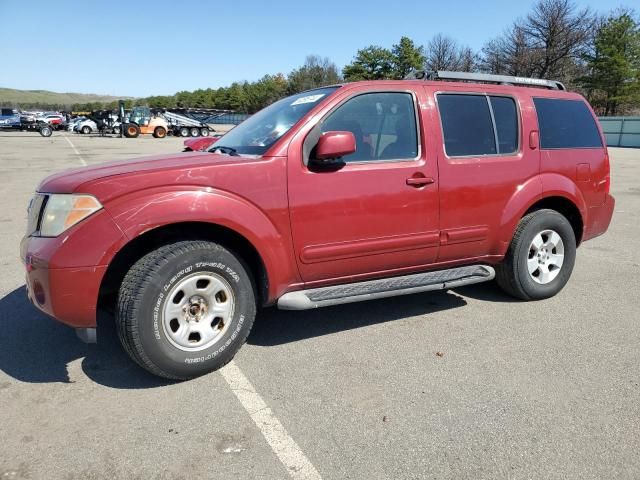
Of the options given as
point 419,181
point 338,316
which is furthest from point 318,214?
point 338,316

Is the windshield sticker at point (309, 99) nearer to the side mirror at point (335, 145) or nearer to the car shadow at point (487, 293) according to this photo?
the side mirror at point (335, 145)

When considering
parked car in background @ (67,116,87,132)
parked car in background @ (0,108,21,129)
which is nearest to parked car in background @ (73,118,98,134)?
parked car in background @ (67,116,87,132)

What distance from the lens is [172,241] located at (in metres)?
3.16

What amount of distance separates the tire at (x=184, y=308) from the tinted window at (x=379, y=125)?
1.18m

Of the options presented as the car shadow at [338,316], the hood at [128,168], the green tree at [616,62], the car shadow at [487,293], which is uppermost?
the green tree at [616,62]

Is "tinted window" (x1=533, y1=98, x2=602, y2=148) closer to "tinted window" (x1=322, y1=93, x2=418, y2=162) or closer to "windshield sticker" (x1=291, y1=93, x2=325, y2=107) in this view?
"tinted window" (x1=322, y1=93, x2=418, y2=162)

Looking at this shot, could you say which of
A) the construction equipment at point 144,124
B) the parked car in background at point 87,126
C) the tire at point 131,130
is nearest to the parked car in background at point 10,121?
the parked car in background at point 87,126

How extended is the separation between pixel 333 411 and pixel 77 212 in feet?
6.01

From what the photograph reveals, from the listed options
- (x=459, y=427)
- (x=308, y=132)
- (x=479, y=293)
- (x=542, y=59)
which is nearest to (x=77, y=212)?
(x=308, y=132)

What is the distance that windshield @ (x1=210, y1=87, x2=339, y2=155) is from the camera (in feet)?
11.7

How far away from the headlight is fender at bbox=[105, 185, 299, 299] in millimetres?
115

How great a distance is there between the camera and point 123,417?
2.76m

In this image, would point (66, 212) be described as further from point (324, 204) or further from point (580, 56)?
point (580, 56)

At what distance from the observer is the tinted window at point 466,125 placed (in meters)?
3.97
